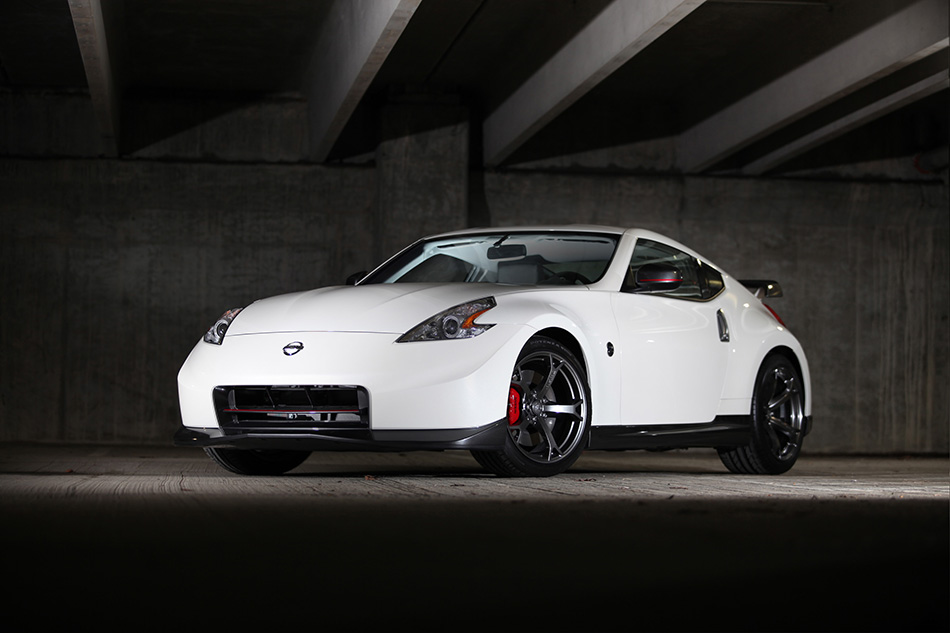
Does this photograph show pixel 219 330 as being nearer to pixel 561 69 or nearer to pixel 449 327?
pixel 449 327

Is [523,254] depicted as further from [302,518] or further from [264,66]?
[264,66]

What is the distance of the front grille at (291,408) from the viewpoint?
16.9 ft

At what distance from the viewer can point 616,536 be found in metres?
3.03

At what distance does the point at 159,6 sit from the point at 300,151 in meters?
3.62

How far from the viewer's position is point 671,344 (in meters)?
6.35

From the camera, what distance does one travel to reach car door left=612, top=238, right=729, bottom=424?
6063 mm

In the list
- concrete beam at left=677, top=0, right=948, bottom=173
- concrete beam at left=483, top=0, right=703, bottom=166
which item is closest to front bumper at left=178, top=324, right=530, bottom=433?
concrete beam at left=483, top=0, right=703, bottom=166

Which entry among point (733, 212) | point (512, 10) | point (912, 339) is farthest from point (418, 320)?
point (912, 339)

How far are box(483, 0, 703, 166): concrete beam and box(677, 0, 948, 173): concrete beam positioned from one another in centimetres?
245

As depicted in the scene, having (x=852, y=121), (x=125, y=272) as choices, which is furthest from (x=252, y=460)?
(x=852, y=121)

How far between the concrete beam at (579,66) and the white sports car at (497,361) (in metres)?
3.88

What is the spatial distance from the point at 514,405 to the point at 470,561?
2.81 meters

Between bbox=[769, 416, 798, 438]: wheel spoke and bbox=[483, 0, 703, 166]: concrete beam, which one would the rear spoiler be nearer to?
bbox=[769, 416, 798, 438]: wheel spoke

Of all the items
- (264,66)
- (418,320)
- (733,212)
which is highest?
(264,66)
